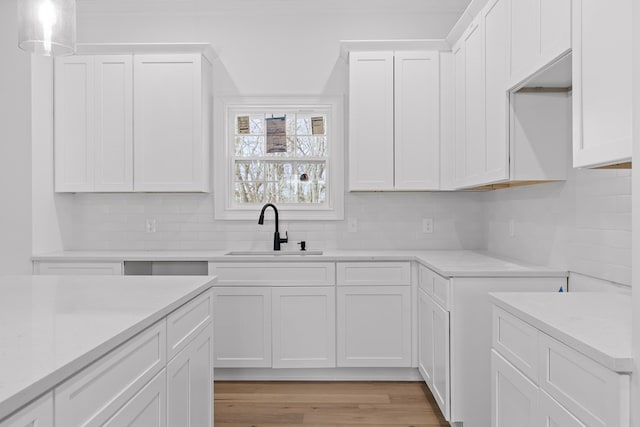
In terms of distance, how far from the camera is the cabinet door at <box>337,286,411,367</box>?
11.7 ft

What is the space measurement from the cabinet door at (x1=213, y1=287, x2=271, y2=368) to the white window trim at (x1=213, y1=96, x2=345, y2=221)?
0.80 metres

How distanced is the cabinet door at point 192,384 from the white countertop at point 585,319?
1204 mm

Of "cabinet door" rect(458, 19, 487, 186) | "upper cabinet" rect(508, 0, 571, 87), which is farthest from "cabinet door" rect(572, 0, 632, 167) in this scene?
"cabinet door" rect(458, 19, 487, 186)

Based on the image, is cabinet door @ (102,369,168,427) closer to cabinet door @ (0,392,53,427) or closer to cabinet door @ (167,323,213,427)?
cabinet door @ (167,323,213,427)

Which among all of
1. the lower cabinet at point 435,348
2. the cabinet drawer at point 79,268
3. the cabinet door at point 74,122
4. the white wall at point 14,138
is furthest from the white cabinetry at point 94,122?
the lower cabinet at point 435,348

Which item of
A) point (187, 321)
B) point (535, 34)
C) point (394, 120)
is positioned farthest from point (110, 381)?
point (394, 120)

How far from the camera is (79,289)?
1911 mm

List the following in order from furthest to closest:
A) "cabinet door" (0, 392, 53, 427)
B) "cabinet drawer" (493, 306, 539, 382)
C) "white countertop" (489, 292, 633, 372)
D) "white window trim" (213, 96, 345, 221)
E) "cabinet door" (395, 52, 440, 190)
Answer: "white window trim" (213, 96, 345, 221)
"cabinet door" (395, 52, 440, 190)
"cabinet drawer" (493, 306, 539, 382)
"white countertop" (489, 292, 633, 372)
"cabinet door" (0, 392, 53, 427)

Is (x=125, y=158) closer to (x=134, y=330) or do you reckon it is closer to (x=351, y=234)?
(x=351, y=234)

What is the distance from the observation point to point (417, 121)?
12.4ft

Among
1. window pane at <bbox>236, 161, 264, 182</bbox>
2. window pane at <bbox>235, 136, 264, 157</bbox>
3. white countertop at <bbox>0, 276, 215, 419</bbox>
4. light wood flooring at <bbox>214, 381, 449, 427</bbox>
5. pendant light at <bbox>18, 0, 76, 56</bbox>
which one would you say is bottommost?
light wood flooring at <bbox>214, 381, 449, 427</bbox>

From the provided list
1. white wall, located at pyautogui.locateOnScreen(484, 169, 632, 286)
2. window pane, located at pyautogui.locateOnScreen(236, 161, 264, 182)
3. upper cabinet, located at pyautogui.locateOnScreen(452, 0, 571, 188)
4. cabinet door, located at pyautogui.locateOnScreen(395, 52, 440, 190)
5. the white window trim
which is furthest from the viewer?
window pane, located at pyautogui.locateOnScreen(236, 161, 264, 182)

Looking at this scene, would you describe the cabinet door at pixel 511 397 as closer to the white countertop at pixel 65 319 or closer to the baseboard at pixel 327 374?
the white countertop at pixel 65 319

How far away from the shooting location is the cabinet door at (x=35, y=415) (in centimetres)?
90
